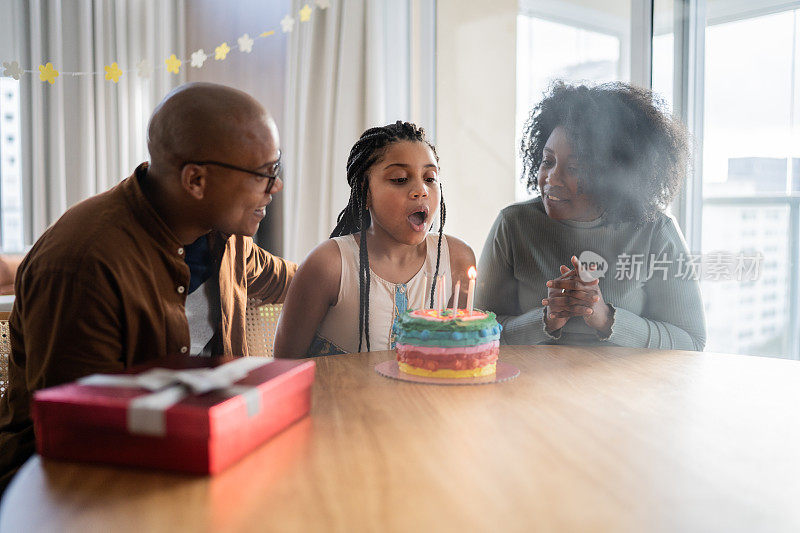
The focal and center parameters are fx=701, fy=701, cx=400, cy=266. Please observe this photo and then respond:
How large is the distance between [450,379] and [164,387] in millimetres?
514

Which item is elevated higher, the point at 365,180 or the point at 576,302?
the point at 365,180

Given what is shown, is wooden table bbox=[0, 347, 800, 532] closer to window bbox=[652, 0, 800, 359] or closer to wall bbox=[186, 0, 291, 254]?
window bbox=[652, 0, 800, 359]

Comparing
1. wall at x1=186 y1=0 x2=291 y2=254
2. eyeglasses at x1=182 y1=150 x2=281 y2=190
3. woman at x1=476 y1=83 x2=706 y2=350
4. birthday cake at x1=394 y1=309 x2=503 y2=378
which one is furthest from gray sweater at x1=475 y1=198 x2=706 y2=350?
wall at x1=186 y1=0 x2=291 y2=254

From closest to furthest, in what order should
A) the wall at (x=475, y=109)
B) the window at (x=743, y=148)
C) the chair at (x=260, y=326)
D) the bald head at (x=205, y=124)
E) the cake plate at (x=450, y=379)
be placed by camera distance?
1. the cake plate at (x=450, y=379)
2. the bald head at (x=205, y=124)
3. the chair at (x=260, y=326)
4. the window at (x=743, y=148)
5. the wall at (x=475, y=109)

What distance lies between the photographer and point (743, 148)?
1975 millimetres

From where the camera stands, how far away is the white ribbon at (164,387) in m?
0.71

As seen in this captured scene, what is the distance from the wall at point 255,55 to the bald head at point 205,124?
88.7 inches

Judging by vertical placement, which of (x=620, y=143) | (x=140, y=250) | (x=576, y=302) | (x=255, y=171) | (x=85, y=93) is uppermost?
(x=85, y=93)

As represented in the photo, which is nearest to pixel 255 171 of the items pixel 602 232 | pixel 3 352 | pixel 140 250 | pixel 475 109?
pixel 140 250

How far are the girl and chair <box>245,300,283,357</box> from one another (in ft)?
0.87

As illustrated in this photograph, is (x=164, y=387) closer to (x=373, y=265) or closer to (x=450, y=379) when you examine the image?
(x=450, y=379)

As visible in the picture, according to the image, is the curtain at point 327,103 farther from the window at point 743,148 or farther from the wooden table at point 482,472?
the wooden table at point 482,472

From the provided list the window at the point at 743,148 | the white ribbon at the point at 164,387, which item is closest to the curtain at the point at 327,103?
the window at the point at 743,148

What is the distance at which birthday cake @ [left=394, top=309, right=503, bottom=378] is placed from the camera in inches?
45.6
